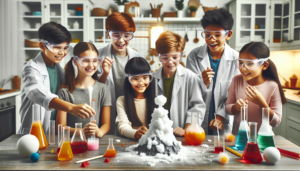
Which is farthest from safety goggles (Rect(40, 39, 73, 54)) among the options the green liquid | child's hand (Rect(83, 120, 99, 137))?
the green liquid

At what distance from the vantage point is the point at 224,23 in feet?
6.66

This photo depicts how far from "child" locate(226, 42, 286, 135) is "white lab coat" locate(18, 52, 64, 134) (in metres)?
1.35

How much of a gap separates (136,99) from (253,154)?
984 millimetres

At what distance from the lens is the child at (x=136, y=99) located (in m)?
1.84

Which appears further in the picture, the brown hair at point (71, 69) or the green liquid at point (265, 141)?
the brown hair at point (71, 69)

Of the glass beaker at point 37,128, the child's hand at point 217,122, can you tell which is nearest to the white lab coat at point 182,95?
the child's hand at point 217,122

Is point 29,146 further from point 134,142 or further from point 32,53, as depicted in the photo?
point 32,53

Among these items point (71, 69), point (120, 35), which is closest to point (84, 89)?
point (71, 69)

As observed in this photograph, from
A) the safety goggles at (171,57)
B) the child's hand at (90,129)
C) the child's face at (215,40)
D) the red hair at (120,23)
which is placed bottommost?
the child's hand at (90,129)

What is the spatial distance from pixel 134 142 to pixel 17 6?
14.5 ft

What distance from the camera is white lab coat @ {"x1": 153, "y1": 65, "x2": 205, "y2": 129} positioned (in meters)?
2.02

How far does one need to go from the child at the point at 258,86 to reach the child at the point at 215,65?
0.23 m

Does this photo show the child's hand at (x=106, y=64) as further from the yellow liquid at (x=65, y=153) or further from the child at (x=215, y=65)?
the yellow liquid at (x=65, y=153)

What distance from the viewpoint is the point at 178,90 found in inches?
80.1
